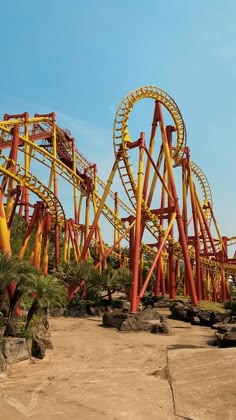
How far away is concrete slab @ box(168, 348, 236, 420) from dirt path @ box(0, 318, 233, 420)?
0.61 ft

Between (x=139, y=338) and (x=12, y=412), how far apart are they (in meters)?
7.08

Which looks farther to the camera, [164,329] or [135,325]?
[135,325]

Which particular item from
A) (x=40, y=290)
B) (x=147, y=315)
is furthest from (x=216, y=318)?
(x=40, y=290)

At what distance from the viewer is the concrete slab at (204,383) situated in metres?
5.62

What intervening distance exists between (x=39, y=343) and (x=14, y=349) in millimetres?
760

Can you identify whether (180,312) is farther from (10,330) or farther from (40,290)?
(10,330)

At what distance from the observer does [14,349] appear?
8.04 m

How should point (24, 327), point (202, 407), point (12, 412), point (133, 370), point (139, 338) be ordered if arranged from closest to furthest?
1. point (12, 412)
2. point (202, 407)
3. point (133, 370)
4. point (24, 327)
5. point (139, 338)

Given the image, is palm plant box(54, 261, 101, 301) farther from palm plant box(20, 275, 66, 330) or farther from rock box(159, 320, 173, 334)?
palm plant box(20, 275, 66, 330)

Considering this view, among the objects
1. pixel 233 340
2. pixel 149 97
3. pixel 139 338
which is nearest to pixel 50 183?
pixel 149 97

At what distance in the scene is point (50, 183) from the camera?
31.3 metres

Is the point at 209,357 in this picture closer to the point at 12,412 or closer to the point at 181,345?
the point at 181,345

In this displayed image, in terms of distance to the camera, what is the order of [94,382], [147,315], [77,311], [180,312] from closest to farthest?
[94,382], [147,315], [180,312], [77,311]

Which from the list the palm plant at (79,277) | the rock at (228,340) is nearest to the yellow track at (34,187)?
the palm plant at (79,277)
